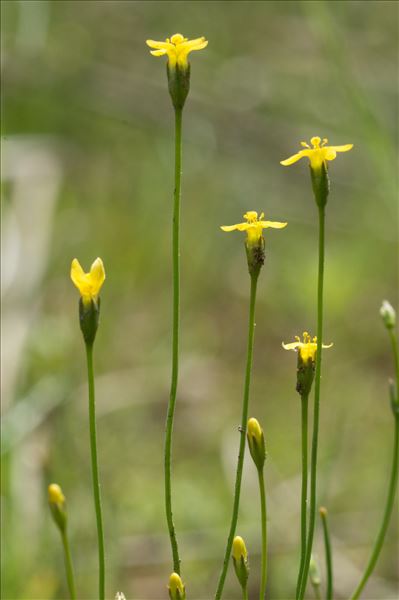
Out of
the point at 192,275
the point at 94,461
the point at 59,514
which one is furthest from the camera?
the point at 192,275

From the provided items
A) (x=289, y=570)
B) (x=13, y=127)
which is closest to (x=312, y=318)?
(x=13, y=127)

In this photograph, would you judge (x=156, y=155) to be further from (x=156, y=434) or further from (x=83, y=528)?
(x=83, y=528)

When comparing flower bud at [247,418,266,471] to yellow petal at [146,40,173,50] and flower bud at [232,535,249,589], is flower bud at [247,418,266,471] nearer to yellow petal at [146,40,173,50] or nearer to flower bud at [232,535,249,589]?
flower bud at [232,535,249,589]

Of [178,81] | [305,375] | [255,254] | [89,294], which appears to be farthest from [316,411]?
[178,81]

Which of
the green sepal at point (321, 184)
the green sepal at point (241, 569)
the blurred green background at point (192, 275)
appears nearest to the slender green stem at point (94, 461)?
the green sepal at point (241, 569)

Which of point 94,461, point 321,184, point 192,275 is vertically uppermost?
point 192,275

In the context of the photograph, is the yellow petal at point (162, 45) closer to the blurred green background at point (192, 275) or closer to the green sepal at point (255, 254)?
the green sepal at point (255, 254)

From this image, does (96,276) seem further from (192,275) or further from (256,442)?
(192,275)

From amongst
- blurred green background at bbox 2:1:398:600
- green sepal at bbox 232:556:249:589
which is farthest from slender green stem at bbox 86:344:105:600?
blurred green background at bbox 2:1:398:600
